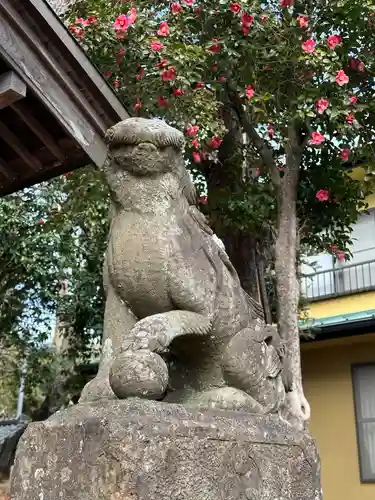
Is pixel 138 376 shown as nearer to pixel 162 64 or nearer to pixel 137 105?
pixel 162 64

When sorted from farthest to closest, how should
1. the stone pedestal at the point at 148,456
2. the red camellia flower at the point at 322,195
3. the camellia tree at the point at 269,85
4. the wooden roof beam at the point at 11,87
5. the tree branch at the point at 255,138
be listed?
the red camellia flower at the point at 322,195, the tree branch at the point at 255,138, the camellia tree at the point at 269,85, the wooden roof beam at the point at 11,87, the stone pedestal at the point at 148,456

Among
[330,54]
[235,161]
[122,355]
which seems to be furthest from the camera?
[235,161]

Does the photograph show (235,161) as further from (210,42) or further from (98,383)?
(98,383)

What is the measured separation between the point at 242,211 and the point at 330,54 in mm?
1533

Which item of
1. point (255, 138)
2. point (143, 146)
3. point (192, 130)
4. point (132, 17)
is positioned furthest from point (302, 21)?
point (143, 146)

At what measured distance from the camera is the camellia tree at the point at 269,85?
15.7 ft

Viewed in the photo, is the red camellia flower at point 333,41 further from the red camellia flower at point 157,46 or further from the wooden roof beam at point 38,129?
the wooden roof beam at point 38,129

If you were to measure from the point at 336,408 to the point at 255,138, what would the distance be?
4.40 meters

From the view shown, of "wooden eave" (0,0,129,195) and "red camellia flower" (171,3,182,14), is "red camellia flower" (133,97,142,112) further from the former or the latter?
"red camellia flower" (171,3,182,14)

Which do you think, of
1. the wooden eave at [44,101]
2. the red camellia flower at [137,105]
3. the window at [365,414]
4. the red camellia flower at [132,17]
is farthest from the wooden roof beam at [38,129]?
the window at [365,414]

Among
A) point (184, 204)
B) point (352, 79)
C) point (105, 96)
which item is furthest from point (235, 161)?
point (184, 204)

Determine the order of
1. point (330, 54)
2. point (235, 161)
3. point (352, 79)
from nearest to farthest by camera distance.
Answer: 1. point (330, 54)
2. point (352, 79)
3. point (235, 161)

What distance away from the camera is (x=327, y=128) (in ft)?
17.5

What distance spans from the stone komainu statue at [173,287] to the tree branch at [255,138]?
3175 mm
